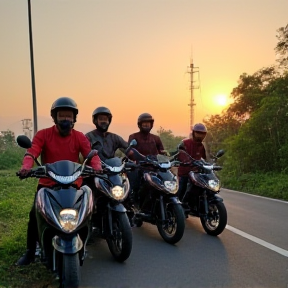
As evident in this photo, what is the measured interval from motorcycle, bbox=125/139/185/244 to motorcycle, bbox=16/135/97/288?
2158 mm

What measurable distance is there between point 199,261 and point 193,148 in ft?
9.32

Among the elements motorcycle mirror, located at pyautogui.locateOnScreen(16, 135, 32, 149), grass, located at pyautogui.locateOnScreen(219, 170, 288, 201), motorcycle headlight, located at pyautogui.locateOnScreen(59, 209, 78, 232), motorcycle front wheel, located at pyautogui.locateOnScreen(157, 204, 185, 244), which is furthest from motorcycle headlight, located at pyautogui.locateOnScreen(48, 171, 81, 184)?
grass, located at pyautogui.locateOnScreen(219, 170, 288, 201)

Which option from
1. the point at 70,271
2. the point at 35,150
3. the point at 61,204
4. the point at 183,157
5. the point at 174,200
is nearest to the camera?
the point at 70,271

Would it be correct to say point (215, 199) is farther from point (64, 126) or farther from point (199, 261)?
point (64, 126)

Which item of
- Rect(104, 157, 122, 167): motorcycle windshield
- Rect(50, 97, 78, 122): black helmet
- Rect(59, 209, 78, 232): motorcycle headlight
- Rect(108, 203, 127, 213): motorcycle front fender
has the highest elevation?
Rect(50, 97, 78, 122): black helmet

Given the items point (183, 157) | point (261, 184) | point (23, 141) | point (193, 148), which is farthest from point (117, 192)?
point (261, 184)

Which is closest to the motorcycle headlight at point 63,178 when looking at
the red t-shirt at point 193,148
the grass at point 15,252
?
the grass at point 15,252

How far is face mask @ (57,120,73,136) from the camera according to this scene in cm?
461

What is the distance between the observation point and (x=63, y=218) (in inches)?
140

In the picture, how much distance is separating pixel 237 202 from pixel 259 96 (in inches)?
468

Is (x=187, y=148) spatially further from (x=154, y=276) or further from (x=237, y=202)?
(x=237, y=202)

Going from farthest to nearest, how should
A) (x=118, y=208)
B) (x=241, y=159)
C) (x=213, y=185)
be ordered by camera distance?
(x=241, y=159) < (x=213, y=185) < (x=118, y=208)

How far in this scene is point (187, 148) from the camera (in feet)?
24.9

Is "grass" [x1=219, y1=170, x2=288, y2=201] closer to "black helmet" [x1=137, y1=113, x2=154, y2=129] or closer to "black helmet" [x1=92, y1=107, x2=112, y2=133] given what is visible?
"black helmet" [x1=137, y1=113, x2=154, y2=129]
